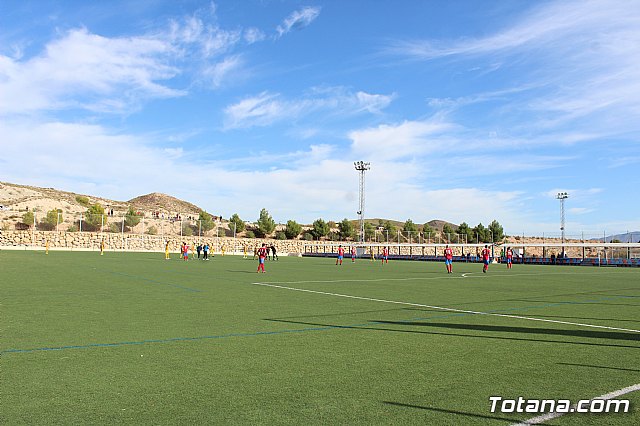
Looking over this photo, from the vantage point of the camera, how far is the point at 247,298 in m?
15.7

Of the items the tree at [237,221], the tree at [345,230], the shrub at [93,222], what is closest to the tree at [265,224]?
the tree at [237,221]

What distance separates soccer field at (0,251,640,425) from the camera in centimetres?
520

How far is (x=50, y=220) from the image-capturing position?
71.1 meters

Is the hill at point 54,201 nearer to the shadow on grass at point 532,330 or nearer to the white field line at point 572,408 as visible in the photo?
the shadow on grass at point 532,330

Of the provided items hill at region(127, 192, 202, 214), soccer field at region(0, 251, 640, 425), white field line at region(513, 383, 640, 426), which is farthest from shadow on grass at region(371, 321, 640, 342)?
hill at region(127, 192, 202, 214)

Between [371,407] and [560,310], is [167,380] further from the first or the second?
[560,310]

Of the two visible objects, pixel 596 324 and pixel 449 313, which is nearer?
pixel 596 324

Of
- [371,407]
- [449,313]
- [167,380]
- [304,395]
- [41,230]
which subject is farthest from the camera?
[41,230]

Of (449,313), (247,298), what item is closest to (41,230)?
(247,298)

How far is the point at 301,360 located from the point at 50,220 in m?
73.4

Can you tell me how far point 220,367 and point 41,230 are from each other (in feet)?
240

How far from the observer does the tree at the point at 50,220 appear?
232 ft

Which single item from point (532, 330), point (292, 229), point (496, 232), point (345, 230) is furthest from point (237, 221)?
point (532, 330)

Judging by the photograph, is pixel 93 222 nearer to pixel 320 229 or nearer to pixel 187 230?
pixel 187 230
